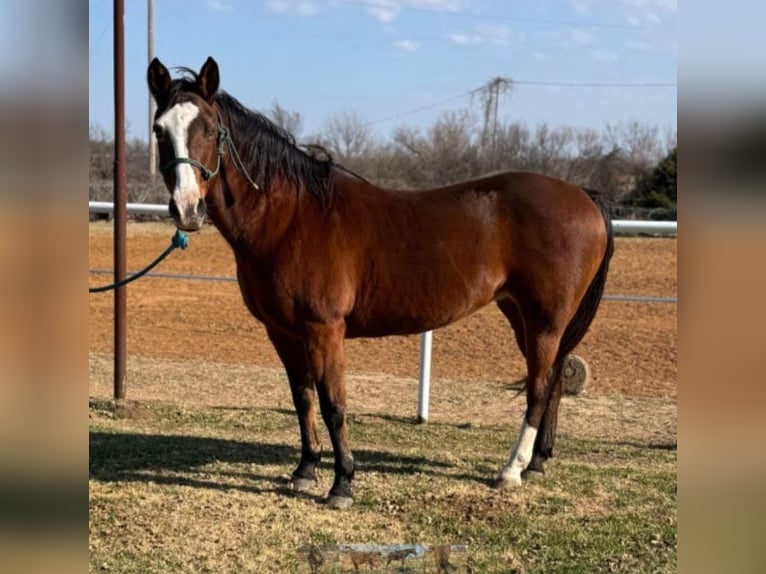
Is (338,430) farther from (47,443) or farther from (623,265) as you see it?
(623,265)

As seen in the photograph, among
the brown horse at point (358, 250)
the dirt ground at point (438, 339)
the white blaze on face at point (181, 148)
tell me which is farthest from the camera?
the dirt ground at point (438, 339)

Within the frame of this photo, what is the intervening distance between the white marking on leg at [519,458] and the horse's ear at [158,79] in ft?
8.62

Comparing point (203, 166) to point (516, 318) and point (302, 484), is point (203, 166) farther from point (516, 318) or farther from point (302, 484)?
point (516, 318)

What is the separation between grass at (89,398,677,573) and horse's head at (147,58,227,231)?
1.45 m

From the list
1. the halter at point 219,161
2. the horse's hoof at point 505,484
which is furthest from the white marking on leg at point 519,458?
the halter at point 219,161

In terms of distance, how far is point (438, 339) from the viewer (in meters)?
9.02

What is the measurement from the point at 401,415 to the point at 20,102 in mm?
4656

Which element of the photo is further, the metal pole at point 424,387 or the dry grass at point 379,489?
the metal pole at point 424,387

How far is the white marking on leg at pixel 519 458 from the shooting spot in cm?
390

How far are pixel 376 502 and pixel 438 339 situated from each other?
5404 millimetres

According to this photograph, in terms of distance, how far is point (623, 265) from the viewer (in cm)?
1521

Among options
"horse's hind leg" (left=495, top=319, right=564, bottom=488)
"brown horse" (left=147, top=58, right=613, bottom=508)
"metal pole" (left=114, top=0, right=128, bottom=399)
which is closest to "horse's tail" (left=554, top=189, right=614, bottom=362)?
"brown horse" (left=147, top=58, right=613, bottom=508)

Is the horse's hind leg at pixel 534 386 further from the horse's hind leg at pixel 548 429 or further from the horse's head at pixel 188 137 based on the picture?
the horse's head at pixel 188 137

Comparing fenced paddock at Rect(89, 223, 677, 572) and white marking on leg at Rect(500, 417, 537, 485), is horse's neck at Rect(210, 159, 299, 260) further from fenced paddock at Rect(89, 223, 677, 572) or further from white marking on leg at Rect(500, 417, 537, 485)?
white marking on leg at Rect(500, 417, 537, 485)
